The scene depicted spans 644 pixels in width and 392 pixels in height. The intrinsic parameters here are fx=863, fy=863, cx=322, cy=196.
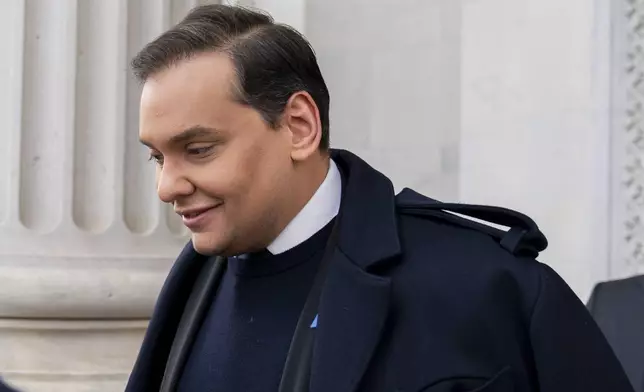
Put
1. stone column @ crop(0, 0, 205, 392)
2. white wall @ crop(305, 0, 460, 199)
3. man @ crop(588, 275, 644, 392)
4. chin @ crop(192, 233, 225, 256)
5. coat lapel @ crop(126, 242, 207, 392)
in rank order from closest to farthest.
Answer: chin @ crop(192, 233, 225, 256)
coat lapel @ crop(126, 242, 207, 392)
man @ crop(588, 275, 644, 392)
stone column @ crop(0, 0, 205, 392)
white wall @ crop(305, 0, 460, 199)

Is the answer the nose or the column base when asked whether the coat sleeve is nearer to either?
the nose

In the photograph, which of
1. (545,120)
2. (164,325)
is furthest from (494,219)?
(545,120)

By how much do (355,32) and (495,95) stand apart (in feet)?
2.07

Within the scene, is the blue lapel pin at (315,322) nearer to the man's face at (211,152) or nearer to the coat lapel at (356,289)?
the coat lapel at (356,289)

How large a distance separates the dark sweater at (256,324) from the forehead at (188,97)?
26 centimetres

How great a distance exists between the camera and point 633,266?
8.30ft

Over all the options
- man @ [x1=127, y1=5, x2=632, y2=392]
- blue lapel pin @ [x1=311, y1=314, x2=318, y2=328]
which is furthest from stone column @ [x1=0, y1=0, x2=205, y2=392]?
blue lapel pin @ [x1=311, y1=314, x2=318, y2=328]

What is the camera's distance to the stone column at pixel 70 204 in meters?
2.28

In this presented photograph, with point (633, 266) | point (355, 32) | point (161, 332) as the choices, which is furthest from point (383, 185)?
point (355, 32)

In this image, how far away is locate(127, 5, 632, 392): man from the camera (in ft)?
3.80

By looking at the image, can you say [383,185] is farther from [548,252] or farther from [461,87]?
[461,87]

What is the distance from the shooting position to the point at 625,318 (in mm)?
1763

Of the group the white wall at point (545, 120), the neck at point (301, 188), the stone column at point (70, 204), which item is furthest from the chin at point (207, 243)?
the white wall at point (545, 120)

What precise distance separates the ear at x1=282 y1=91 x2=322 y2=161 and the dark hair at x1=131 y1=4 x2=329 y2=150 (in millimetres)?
14
